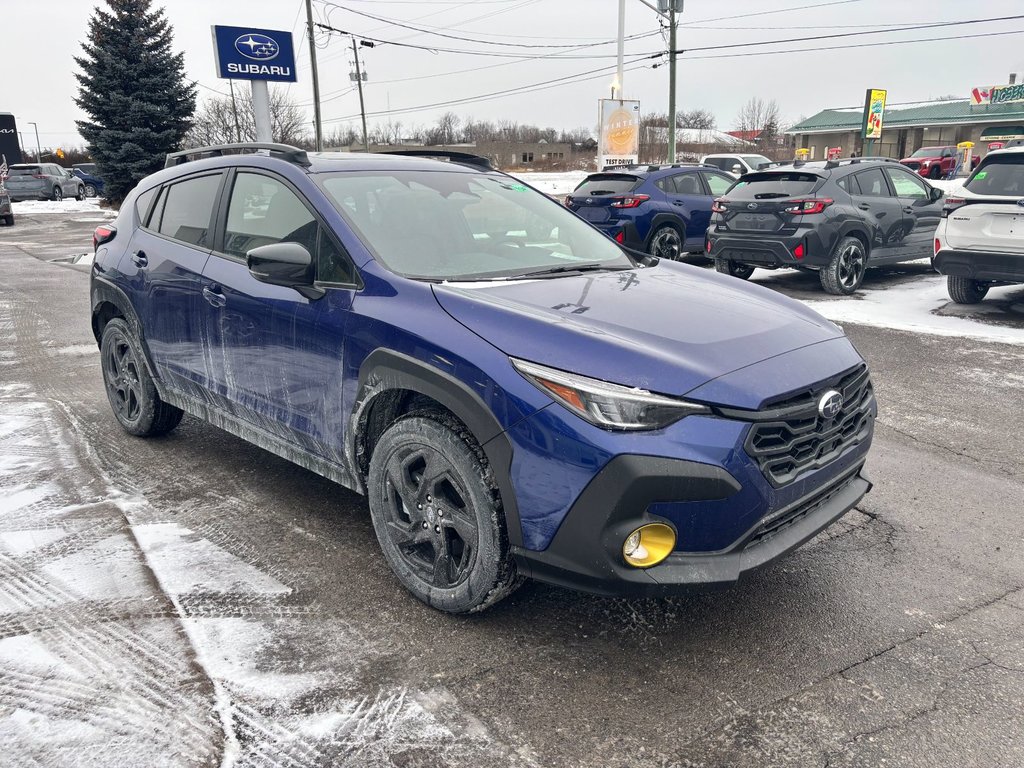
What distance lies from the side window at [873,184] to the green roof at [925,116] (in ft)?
162

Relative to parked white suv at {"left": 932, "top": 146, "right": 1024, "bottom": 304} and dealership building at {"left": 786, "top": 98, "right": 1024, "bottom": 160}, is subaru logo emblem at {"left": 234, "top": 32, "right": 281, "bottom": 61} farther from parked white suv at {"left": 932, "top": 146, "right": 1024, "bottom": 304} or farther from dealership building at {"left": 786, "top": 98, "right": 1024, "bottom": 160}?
dealership building at {"left": 786, "top": 98, "right": 1024, "bottom": 160}

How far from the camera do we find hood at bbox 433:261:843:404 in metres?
2.54

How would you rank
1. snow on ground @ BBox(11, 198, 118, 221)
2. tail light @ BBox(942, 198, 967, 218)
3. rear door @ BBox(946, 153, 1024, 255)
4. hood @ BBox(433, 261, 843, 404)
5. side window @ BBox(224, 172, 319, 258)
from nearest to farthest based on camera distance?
hood @ BBox(433, 261, 843, 404) < side window @ BBox(224, 172, 319, 258) < rear door @ BBox(946, 153, 1024, 255) < tail light @ BBox(942, 198, 967, 218) < snow on ground @ BBox(11, 198, 118, 221)

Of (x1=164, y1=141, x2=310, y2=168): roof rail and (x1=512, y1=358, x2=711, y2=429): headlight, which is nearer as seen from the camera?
(x1=512, y1=358, x2=711, y2=429): headlight

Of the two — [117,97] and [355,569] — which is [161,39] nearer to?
[117,97]

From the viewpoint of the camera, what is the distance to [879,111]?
33.7m

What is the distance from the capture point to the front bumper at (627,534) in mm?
2379

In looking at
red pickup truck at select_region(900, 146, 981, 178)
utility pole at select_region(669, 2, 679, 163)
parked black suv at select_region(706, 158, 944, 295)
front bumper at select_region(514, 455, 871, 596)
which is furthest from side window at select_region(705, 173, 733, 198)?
red pickup truck at select_region(900, 146, 981, 178)

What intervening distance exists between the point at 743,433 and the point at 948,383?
4546 mm

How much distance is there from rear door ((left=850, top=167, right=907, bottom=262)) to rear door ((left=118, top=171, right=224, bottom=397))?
829cm

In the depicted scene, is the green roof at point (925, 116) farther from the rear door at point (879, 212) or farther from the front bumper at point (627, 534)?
the front bumper at point (627, 534)

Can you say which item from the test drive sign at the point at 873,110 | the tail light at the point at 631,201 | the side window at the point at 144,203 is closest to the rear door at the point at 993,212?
the tail light at the point at 631,201

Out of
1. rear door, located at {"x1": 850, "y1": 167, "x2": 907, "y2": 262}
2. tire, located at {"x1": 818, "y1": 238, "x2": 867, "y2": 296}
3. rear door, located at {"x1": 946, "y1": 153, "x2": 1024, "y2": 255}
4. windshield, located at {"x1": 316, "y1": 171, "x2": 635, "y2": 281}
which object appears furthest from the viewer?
rear door, located at {"x1": 850, "y1": 167, "x2": 907, "y2": 262}

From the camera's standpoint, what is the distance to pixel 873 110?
3344 cm
